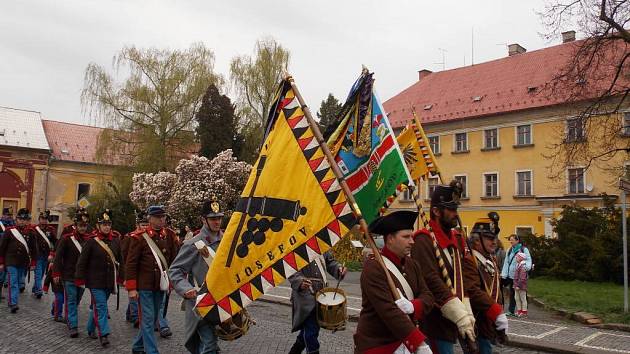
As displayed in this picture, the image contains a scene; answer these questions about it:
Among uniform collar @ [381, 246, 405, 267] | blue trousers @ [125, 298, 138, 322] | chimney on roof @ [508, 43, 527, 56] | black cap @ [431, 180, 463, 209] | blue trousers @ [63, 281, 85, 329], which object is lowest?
blue trousers @ [125, 298, 138, 322]

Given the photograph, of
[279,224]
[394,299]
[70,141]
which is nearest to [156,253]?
[279,224]

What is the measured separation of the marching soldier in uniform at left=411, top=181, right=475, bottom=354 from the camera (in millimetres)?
4809

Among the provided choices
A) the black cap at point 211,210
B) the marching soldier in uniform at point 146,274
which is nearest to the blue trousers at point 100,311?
the marching soldier in uniform at point 146,274

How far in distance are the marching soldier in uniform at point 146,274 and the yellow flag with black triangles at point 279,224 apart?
330 cm

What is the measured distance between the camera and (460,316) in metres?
4.74

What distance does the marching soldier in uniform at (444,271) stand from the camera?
4.81 metres

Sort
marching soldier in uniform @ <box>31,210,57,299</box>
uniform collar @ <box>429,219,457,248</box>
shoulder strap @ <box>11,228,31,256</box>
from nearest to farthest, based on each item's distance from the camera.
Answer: uniform collar @ <box>429,219,457,248</box> → shoulder strap @ <box>11,228,31,256</box> → marching soldier in uniform @ <box>31,210,57,299</box>

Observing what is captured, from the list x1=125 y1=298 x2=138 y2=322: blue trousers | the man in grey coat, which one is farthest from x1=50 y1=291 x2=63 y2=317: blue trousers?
the man in grey coat

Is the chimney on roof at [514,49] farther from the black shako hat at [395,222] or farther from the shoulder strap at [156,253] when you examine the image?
the black shako hat at [395,222]

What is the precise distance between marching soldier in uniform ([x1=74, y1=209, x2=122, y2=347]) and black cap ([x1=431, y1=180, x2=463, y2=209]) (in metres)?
5.94

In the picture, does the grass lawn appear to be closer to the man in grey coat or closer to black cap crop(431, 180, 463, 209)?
black cap crop(431, 180, 463, 209)

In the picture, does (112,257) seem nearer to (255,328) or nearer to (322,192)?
(255,328)

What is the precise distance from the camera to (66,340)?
9.39m

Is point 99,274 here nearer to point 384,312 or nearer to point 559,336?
point 384,312
